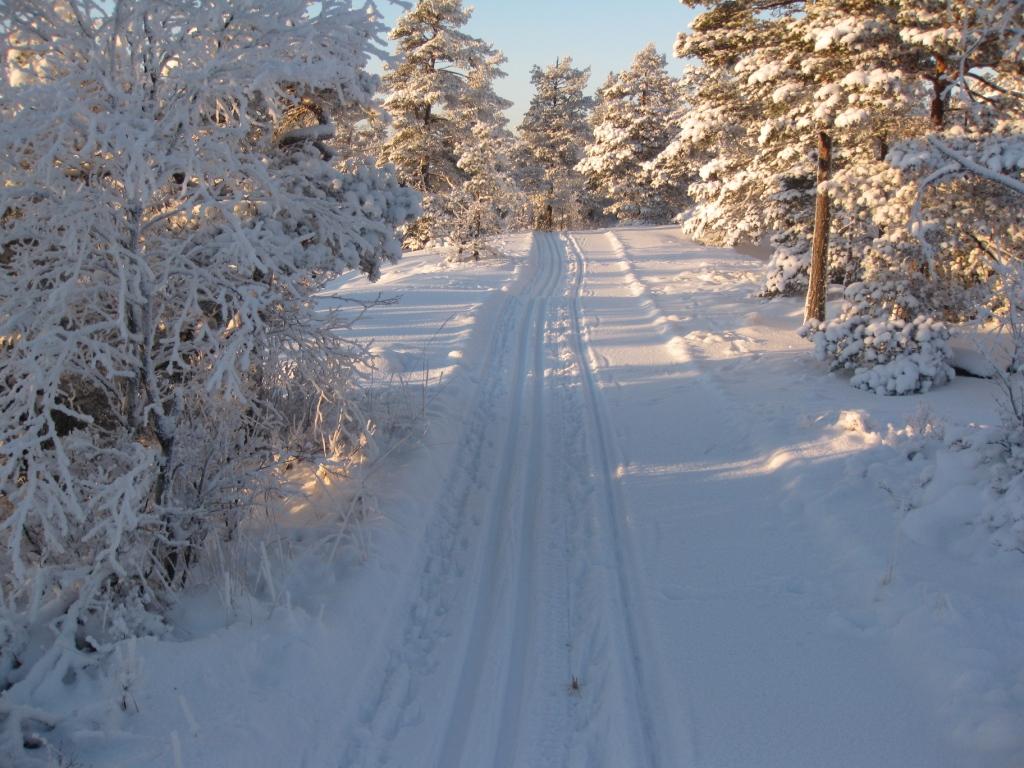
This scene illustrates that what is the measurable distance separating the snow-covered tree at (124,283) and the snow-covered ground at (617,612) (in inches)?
22.3

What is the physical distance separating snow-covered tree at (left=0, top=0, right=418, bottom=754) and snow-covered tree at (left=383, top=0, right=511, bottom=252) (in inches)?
753

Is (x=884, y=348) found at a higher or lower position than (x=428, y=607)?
higher

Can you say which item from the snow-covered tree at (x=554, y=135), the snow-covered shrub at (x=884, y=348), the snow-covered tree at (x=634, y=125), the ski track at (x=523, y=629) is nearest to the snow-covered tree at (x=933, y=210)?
the snow-covered shrub at (x=884, y=348)

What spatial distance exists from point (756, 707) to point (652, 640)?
0.83 meters

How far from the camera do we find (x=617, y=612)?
502cm

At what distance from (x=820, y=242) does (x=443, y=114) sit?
54.2 ft

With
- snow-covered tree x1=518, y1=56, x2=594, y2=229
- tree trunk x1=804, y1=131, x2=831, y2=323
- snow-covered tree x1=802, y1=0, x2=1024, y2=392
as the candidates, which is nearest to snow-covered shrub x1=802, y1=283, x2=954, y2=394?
snow-covered tree x1=802, y1=0, x2=1024, y2=392

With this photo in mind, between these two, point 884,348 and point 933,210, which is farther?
point 884,348

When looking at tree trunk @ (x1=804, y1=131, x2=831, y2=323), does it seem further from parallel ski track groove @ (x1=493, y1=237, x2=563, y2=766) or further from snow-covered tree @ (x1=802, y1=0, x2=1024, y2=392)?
parallel ski track groove @ (x1=493, y1=237, x2=563, y2=766)

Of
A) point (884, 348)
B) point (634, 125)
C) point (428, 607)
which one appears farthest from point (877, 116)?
point (634, 125)

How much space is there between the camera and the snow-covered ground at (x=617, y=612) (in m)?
3.75

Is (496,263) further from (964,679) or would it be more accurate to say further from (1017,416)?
(964,679)

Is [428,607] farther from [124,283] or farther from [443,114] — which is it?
[443,114]

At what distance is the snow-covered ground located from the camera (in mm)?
3754
